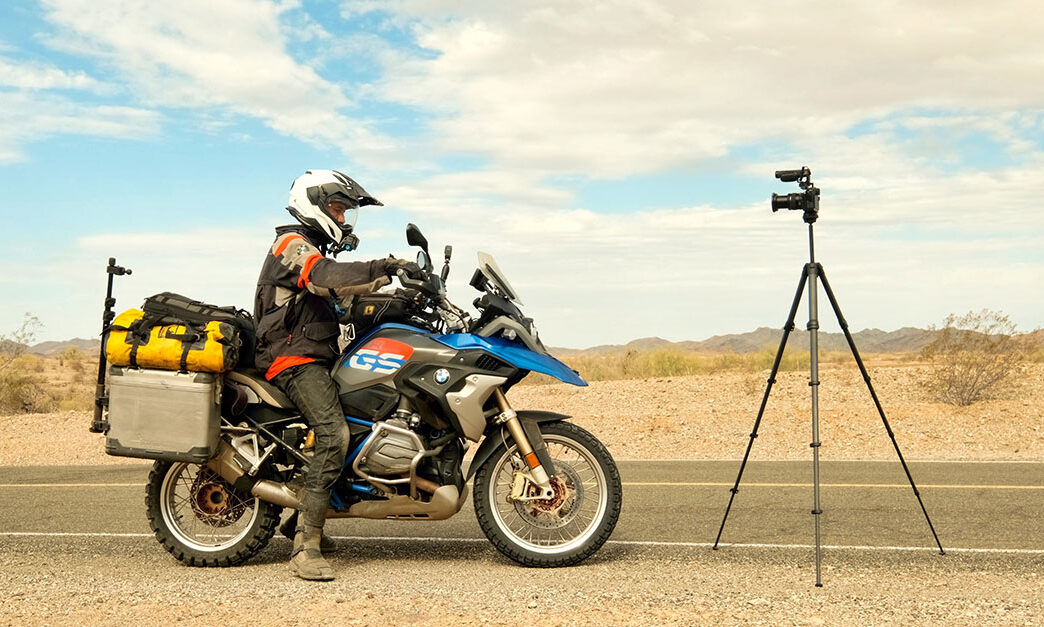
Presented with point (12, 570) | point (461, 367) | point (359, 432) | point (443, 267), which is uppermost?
point (443, 267)

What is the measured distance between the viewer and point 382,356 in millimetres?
6984

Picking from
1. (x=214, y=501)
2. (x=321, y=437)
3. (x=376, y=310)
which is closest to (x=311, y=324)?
(x=376, y=310)

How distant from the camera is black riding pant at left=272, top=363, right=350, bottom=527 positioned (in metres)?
6.87

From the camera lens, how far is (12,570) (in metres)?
7.16

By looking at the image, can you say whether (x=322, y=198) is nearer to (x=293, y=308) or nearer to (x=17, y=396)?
(x=293, y=308)

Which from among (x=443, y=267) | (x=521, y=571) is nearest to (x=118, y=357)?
(x=443, y=267)

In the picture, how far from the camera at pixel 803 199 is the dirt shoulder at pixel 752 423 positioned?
8.98m

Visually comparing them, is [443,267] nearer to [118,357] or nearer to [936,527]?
[118,357]

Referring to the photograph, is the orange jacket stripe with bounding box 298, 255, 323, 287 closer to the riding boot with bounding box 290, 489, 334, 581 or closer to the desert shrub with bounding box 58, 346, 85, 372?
the riding boot with bounding box 290, 489, 334, 581

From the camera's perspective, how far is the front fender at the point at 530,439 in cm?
697

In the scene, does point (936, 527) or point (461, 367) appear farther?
point (936, 527)

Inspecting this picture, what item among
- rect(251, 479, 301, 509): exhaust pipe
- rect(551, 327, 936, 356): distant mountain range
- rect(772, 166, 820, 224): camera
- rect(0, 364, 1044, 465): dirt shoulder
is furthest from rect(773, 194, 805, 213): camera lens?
rect(551, 327, 936, 356): distant mountain range

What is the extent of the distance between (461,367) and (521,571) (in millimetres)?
1411

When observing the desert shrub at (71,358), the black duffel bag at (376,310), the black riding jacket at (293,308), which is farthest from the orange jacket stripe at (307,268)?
the desert shrub at (71,358)
